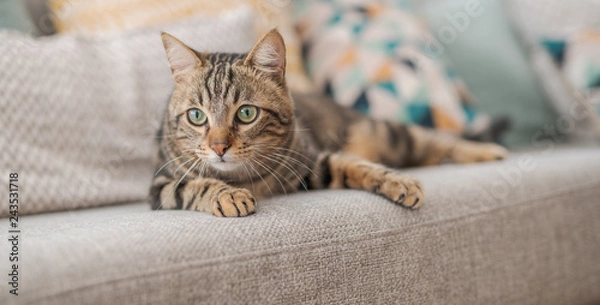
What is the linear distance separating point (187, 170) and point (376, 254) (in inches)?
16.5

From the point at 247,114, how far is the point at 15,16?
724mm

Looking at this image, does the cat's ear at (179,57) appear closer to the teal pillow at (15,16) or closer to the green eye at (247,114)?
the green eye at (247,114)

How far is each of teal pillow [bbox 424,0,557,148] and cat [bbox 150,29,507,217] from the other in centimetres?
98

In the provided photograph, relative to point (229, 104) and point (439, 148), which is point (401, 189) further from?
point (439, 148)

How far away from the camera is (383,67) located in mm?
1629

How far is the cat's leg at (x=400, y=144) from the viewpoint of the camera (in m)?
1.46

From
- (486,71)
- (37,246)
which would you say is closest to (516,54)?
(486,71)

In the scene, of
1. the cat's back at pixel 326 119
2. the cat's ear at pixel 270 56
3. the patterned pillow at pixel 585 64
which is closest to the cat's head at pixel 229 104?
the cat's ear at pixel 270 56

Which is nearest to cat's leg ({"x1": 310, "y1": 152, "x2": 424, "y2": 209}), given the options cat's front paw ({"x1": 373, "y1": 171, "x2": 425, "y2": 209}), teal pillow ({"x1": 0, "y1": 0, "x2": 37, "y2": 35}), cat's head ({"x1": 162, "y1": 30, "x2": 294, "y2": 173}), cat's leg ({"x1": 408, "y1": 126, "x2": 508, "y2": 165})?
cat's front paw ({"x1": 373, "y1": 171, "x2": 425, "y2": 209})

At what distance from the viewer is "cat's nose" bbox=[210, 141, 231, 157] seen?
2.86ft

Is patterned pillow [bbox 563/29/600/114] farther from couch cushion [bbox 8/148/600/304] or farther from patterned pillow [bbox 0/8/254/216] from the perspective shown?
patterned pillow [bbox 0/8/254/216]

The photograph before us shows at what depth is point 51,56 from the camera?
1.15 m

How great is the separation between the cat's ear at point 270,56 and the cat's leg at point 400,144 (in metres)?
0.55

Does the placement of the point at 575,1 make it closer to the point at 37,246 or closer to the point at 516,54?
the point at 516,54
